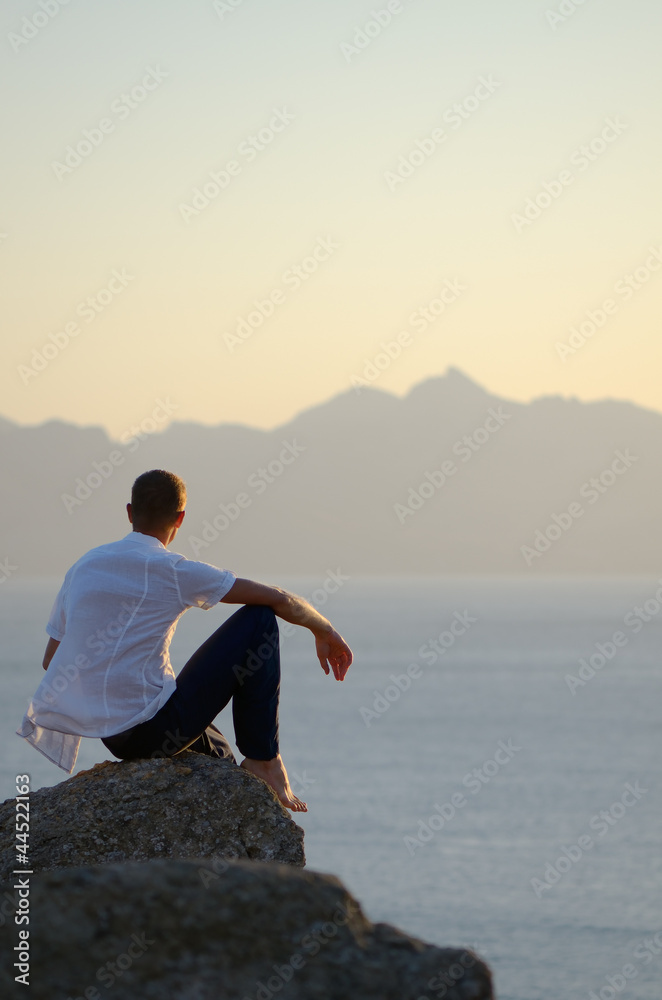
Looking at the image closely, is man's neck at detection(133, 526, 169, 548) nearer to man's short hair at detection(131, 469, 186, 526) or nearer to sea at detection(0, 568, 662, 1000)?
man's short hair at detection(131, 469, 186, 526)

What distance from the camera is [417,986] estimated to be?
9.96 feet

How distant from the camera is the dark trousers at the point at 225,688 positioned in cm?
553

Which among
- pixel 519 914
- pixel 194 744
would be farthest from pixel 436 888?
pixel 194 744

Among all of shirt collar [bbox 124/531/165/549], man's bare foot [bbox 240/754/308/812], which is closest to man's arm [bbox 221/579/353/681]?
shirt collar [bbox 124/531/165/549]

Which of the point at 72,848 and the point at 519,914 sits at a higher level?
the point at 72,848

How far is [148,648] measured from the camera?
5.42 meters

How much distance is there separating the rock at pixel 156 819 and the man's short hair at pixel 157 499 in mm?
1332

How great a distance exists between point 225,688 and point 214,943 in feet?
8.48

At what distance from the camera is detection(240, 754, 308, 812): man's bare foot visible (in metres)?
5.87

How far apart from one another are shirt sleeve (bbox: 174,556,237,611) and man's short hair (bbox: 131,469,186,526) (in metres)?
0.27

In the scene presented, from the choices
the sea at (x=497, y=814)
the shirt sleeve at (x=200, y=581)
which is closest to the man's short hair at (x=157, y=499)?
the shirt sleeve at (x=200, y=581)

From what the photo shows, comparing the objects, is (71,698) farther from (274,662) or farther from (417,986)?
(417,986)

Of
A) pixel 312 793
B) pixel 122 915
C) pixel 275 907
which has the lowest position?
pixel 312 793

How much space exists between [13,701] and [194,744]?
153m
